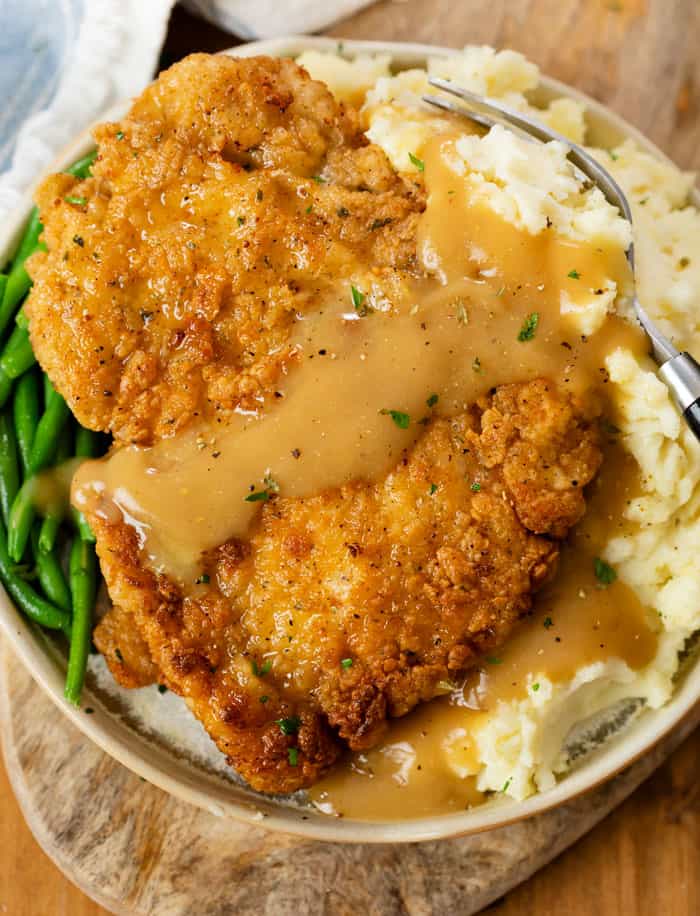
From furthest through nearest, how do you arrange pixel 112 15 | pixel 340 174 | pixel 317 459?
pixel 112 15
pixel 340 174
pixel 317 459

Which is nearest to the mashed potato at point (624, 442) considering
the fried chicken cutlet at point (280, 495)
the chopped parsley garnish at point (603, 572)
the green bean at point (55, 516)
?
the chopped parsley garnish at point (603, 572)

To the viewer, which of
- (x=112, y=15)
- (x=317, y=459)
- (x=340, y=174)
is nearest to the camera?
(x=317, y=459)

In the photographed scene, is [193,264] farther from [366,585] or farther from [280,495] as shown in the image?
[366,585]

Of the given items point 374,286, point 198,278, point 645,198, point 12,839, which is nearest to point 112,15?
point 198,278

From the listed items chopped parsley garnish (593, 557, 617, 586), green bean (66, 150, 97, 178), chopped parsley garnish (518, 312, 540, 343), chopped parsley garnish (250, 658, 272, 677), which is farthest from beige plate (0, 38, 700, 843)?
green bean (66, 150, 97, 178)

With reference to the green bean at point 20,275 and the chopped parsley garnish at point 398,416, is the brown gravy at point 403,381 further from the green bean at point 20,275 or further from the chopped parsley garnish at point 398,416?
the green bean at point 20,275

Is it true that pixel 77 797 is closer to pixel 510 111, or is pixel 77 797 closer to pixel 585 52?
pixel 510 111
